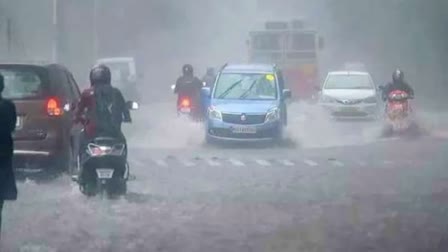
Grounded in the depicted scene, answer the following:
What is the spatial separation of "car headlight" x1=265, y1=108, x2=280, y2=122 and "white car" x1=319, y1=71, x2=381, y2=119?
10729 mm

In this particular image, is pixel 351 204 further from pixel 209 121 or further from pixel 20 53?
pixel 20 53

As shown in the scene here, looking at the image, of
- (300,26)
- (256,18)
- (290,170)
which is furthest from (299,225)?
(256,18)

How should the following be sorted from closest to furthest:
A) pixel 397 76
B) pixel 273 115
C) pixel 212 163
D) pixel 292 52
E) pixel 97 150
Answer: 1. pixel 97 150
2. pixel 212 163
3. pixel 273 115
4. pixel 397 76
5. pixel 292 52

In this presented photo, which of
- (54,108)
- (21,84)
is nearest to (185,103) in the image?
(21,84)

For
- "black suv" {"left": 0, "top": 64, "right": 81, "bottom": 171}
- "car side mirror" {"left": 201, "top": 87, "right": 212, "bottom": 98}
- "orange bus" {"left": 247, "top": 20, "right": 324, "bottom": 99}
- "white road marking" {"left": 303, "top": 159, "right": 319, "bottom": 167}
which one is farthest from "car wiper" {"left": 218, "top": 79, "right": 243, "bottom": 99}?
"orange bus" {"left": 247, "top": 20, "right": 324, "bottom": 99}

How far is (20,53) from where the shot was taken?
51.8 meters

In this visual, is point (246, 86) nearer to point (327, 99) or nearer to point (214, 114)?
point (214, 114)

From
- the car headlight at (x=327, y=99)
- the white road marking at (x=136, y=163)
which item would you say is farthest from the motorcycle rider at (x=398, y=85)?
the white road marking at (x=136, y=163)

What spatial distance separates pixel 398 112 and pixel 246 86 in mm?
4150

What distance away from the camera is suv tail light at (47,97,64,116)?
60.4ft

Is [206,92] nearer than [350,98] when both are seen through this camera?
Yes

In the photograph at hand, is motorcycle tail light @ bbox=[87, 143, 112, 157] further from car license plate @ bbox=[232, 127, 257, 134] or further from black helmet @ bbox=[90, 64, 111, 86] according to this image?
car license plate @ bbox=[232, 127, 257, 134]

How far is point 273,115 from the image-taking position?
92.9ft

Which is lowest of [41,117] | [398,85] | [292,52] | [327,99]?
[327,99]
